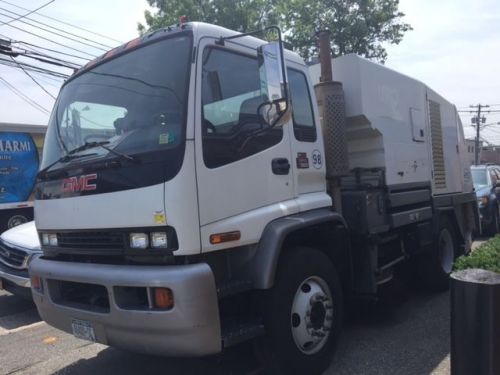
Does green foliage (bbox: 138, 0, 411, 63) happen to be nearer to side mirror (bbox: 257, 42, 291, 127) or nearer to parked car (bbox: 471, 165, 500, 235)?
parked car (bbox: 471, 165, 500, 235)

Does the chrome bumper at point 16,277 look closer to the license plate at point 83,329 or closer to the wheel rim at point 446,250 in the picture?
the license plate at point 83,329

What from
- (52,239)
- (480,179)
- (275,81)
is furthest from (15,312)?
(480,179)

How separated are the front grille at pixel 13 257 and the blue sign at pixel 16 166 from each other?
18.9 feet

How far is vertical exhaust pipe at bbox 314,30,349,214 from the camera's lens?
4.54 metres

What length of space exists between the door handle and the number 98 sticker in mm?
436

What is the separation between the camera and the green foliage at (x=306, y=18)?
19484 millimetres

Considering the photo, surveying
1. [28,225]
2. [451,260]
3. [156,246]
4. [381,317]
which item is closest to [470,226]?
[451,260]

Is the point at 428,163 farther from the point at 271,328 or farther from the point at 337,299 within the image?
the point at 271,328

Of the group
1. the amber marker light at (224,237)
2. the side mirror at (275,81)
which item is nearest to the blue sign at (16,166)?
the amber marker light at (224,237)

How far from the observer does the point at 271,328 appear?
3.49 metres

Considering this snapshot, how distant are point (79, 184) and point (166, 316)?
48.4 inches

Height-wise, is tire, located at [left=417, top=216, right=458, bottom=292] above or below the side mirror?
below

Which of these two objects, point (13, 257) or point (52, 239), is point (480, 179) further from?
point (52, 239)

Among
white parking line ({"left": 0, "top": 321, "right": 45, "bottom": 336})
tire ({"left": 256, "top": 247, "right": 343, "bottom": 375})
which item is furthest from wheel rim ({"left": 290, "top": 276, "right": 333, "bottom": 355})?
white parking line ({"left": 0, "top": 321, "right": 45, "bottom": 336})
